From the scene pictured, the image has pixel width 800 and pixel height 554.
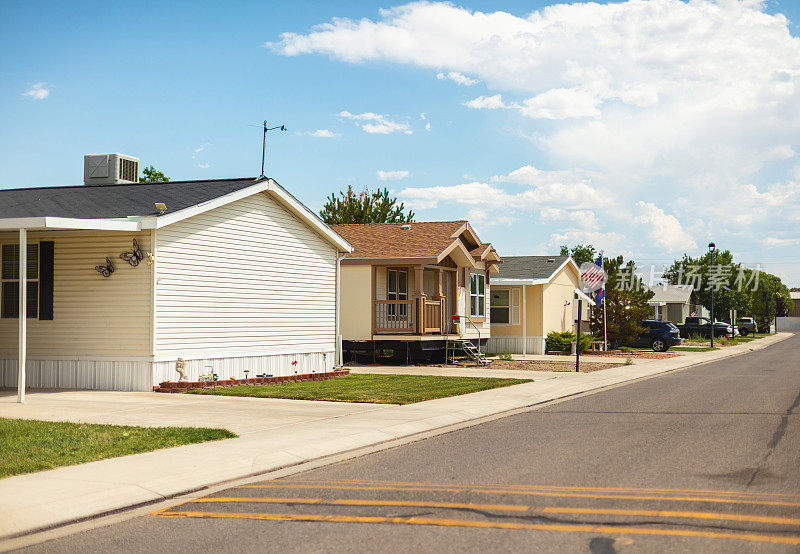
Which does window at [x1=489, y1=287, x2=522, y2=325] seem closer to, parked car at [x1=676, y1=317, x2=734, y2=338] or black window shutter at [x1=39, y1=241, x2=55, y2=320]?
black window shutter at [x1=39, y1=241, x2=55, y2=320]

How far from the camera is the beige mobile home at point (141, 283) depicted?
17.5 meters

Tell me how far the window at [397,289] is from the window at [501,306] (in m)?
8.29

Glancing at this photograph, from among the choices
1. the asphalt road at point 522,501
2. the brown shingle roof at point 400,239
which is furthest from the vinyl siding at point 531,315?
the asphalt road at point 522,501

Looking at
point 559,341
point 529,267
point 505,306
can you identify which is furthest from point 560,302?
point 505,306

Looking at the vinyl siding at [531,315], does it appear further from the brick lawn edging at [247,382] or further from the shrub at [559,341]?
the brick lawn edging at [247,382]

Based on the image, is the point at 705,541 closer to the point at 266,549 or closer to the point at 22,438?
the point at 266,549

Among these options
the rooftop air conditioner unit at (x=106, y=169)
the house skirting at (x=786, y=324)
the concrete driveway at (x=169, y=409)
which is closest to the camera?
the concrete driveway at (x=169, y=409)

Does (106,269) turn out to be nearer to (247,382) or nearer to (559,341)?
(247,382)

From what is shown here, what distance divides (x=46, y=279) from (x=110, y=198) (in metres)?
2.75

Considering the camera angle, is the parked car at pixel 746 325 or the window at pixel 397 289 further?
the parked car at pixel 746 325

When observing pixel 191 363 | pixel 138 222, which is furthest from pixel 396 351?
pixel 138 222

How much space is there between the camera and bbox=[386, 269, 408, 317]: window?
97.4 ft

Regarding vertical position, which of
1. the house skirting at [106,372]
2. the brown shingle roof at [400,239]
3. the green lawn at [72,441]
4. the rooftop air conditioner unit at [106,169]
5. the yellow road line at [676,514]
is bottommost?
the yellow road line at [676,514]

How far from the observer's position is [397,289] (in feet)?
99.3
